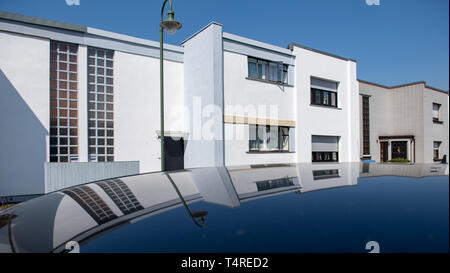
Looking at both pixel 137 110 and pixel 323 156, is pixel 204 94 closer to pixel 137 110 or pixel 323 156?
pixel 137 110

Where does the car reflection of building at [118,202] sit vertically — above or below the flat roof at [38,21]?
below

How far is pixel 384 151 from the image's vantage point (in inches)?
834

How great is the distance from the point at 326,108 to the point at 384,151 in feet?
31.7

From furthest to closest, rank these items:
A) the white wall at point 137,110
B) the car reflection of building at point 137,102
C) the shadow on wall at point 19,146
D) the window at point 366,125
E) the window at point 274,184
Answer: the window at point 366,125, the white wall at point 137,110, the car reflection of building at point 137,102, the shadow on wall at point 19,146, the window at point 274,184

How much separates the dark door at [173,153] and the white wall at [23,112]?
471 centimetres

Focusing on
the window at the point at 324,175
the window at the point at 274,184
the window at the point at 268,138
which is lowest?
the window at the point at 274,184

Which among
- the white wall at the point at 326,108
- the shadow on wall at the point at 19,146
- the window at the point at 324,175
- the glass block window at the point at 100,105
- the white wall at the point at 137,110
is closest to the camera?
the window at the point at 324,175

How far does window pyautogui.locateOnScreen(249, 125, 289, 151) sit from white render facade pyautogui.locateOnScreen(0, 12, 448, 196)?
0.06m

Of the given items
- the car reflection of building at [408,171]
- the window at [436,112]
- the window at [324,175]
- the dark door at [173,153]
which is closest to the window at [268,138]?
the dark door at [173,153]

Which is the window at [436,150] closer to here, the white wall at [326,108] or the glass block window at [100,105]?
the white wall at [326,108]

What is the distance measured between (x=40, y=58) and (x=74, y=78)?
119 centimetres

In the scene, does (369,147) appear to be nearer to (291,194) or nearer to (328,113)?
(328,113)

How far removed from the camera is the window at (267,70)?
41.8 feet

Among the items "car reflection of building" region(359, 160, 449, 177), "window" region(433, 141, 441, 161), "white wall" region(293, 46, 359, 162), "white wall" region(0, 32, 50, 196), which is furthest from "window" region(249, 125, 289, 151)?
"window" region(433, 141, 441, 161)
